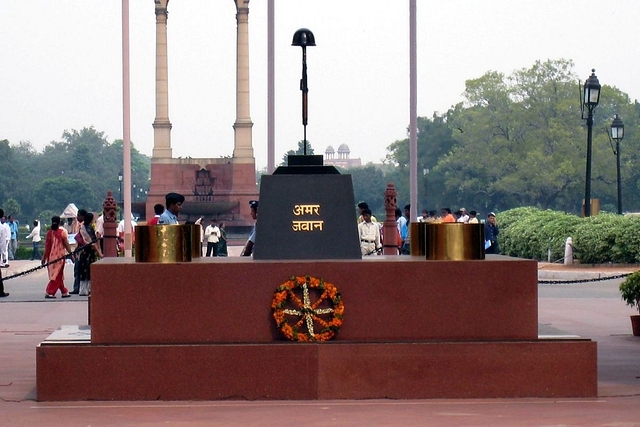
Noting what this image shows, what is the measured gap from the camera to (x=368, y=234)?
69.7 ft

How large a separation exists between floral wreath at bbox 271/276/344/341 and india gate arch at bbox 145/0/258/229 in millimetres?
46983

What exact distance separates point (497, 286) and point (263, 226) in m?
2.00

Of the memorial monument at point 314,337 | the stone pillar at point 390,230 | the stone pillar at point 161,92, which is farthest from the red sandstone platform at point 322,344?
the stone pillar at point 161,92

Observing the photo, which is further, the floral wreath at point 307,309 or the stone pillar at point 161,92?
the stone pillar at point 161,92

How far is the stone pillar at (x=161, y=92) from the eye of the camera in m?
58.8

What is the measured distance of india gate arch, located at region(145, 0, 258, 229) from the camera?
191ft

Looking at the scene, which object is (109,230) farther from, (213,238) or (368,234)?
(213,238)

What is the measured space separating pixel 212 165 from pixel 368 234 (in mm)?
39492

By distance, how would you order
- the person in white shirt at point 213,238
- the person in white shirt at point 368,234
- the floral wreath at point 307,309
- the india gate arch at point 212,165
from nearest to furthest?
the floral wreath at point 307,309 → the person in white shirt at point 368,234 → the person in white shirt at point 213,238 → the india gate arch at point 212,165

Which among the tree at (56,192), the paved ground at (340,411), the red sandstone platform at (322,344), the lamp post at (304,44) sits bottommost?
the paved ground at (340,411)

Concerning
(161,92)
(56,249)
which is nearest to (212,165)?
(161,92)

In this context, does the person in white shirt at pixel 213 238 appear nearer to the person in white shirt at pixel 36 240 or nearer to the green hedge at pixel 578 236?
the green hedge at pixel 578 236

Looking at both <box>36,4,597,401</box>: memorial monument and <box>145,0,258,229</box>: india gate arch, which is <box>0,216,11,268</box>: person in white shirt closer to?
<box>145,0,258,229</box>: india gate arch

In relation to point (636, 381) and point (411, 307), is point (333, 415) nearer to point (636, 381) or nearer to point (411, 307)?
point (411, 307)
